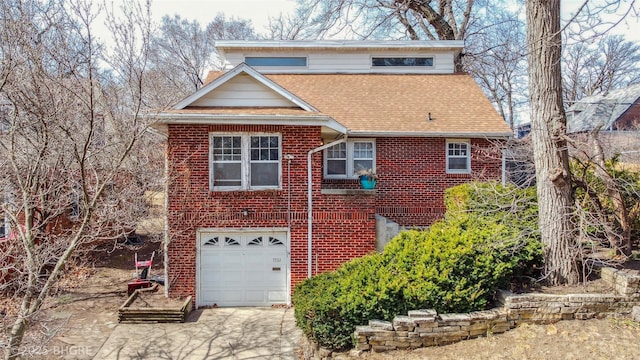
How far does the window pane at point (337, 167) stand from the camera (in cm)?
1420

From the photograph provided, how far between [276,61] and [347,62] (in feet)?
9.43

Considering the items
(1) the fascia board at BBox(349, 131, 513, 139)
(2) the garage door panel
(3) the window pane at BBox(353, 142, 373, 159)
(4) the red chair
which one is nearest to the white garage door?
(2) the garage door panel

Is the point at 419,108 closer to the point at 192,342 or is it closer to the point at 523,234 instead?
the point at 523,234

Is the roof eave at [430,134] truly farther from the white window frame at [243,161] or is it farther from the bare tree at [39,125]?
the bare tree at [39,125]

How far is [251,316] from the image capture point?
425 inches

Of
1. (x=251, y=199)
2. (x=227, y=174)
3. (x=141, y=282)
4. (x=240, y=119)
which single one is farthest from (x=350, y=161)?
(x=141, y=282)

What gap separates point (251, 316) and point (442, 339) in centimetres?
515

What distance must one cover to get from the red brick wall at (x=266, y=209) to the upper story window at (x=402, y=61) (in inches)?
298

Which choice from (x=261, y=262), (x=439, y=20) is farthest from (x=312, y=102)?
(x=439, y=20)

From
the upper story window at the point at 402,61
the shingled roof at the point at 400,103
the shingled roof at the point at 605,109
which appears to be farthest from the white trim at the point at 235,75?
the shingled roof at the point at 605,109

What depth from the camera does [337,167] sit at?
46.6 feet

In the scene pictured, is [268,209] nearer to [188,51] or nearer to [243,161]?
[243,161]

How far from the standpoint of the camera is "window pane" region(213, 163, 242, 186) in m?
11.4

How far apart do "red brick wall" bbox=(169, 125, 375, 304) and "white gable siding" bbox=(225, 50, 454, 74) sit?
274 inches
